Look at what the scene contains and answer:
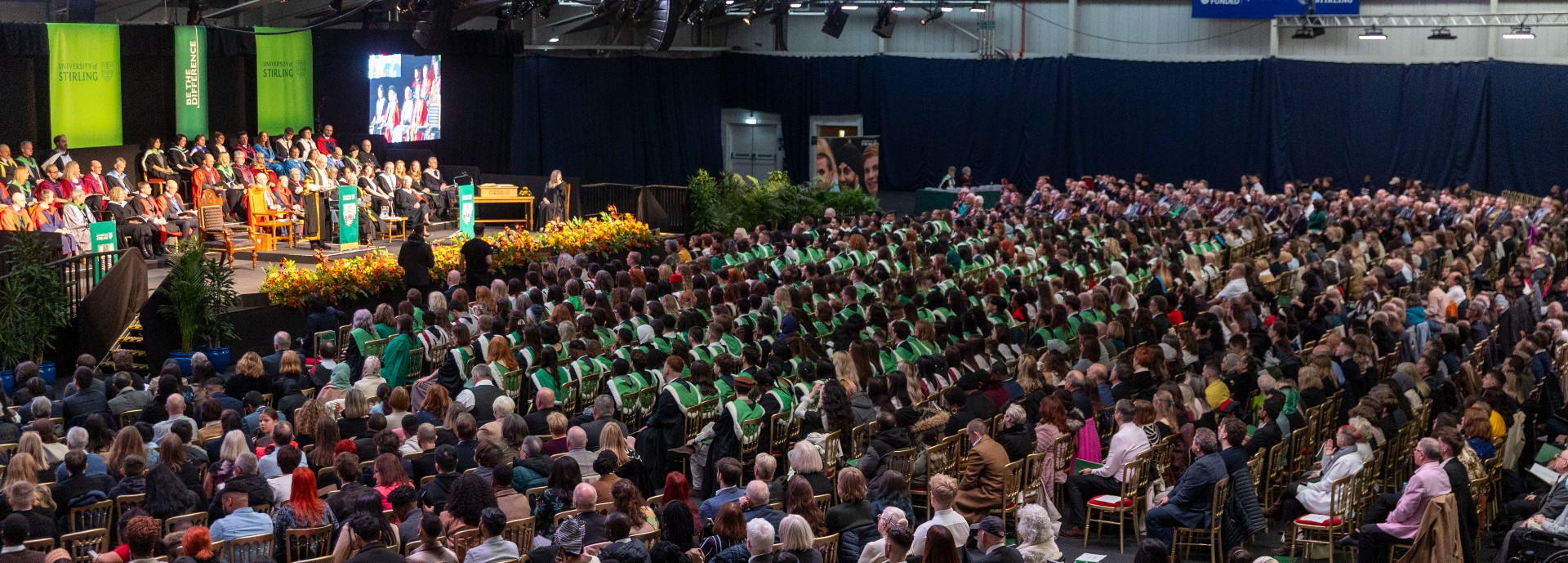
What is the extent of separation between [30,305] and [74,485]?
20.5ft

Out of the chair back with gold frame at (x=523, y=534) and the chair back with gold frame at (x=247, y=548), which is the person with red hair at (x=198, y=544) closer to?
the chair back with gold frame at (x=247, y=548)

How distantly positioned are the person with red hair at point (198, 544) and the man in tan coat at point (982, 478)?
4321 millimetres

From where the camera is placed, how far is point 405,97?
2450cm

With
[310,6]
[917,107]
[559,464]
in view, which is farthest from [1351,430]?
[917,107]

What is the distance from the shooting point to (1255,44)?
3038 centimetres

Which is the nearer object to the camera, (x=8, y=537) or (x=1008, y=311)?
(x=8, y=537)

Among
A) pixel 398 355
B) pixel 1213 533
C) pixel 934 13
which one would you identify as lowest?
pixel 1213 533

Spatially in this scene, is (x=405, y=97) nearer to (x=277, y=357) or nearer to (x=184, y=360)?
(x=184, y=360)

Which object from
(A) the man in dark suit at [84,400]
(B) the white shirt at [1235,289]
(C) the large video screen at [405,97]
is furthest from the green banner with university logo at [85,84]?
(B) the white shirt at [1235,289]

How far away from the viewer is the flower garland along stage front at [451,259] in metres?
15.2

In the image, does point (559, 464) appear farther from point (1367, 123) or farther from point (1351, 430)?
point (1367, 123)

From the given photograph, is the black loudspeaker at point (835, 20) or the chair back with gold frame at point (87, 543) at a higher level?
the black loudspeaker at point (835, 20)

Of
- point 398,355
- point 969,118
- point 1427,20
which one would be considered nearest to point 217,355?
point 398,355

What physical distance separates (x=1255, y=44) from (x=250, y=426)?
25.1 m
